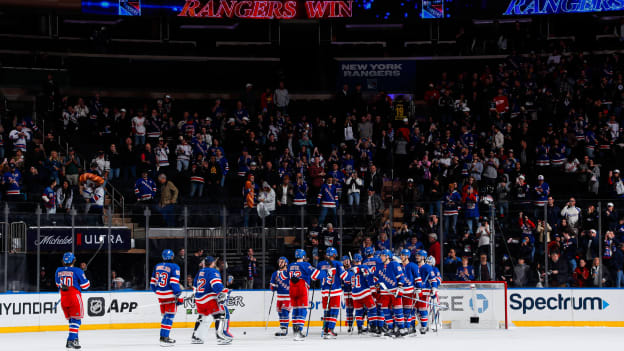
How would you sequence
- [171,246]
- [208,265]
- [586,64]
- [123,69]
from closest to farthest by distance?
[208,265]
[171,246]
[586,64]
[123,69]

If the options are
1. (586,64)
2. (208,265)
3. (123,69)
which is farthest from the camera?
(123,69)

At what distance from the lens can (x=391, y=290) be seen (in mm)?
18562

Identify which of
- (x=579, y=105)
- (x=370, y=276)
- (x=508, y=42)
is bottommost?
(x=370, y=276)

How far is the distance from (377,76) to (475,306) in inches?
552

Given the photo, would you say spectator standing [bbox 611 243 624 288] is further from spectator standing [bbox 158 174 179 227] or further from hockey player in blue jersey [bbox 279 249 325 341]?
spectator standing [bbox 158 174 179 227]

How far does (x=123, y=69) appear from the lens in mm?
32500

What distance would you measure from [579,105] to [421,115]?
212 inches

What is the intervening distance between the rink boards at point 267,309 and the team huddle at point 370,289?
184 cm

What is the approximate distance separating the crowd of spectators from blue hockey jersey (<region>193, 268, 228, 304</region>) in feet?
15.9

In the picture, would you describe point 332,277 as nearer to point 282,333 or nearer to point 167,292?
point 282,333

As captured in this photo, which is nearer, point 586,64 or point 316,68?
point 586,64

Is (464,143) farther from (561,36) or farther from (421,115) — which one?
(561,36)

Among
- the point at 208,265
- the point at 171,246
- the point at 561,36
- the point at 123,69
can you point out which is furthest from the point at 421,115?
the point at 208,265

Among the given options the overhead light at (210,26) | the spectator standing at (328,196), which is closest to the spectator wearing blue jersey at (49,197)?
the spectator standing at (328,196)
